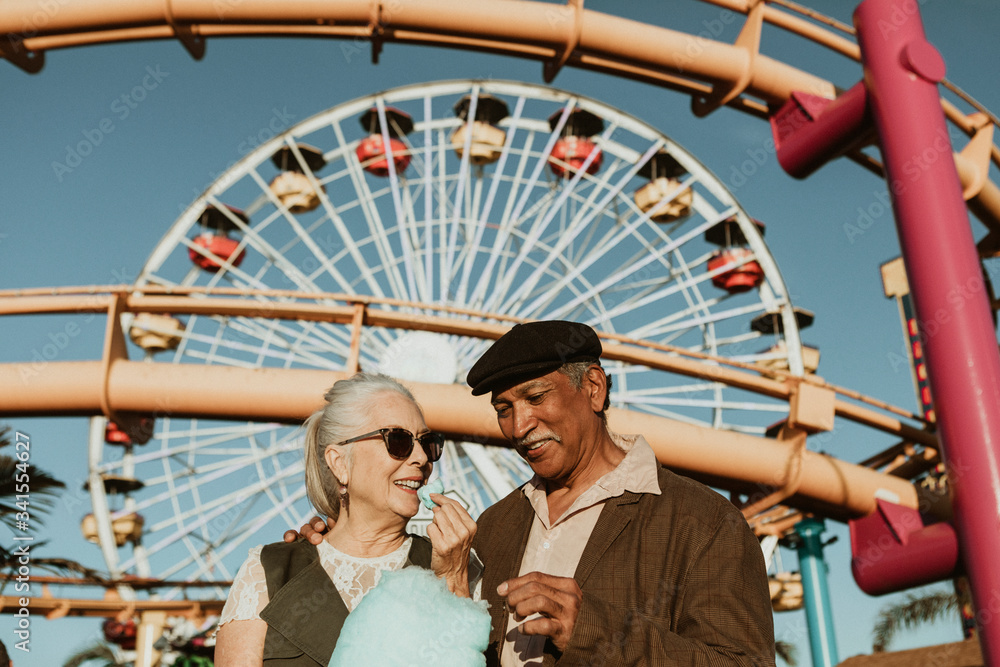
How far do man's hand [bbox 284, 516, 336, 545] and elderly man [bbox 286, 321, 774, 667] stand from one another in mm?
18

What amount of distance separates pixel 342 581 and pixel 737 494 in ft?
24.3

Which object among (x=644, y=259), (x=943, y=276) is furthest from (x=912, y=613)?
(x=943, y=276)

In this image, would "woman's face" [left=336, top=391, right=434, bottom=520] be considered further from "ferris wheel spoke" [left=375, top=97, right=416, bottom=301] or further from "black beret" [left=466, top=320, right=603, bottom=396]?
"ferris wheel spoke" [left=375, top=97, right=416, bottom=301]

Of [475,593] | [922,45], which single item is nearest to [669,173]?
[922,45]

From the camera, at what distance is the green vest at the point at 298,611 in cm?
184

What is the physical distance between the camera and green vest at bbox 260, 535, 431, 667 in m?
1.84

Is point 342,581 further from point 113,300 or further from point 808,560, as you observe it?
point 808,560

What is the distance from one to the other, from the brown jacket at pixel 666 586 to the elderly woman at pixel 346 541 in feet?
0.90

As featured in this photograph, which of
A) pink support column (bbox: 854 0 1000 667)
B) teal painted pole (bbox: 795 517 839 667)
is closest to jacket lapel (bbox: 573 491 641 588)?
pink support column (bbox: 854 0 1000 667)

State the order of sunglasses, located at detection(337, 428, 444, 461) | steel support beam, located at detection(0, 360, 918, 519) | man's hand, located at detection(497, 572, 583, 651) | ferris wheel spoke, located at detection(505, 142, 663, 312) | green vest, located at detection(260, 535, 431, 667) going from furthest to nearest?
ferris wheel spoke, located at detection(505, 142, 663, 312), steel support beam, located at detection(0, 360, 918, 519), sunglasses, located at detection(337, 428, 444, 461), green vest, located at detection(260, 535, 431, 667), man's hand, located at detection(497, 572, 583, 651)

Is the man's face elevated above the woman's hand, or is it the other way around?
the man's face

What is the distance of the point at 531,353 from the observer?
2.04 metres

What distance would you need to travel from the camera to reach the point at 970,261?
4418 millimetres

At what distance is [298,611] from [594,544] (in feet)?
2.23
